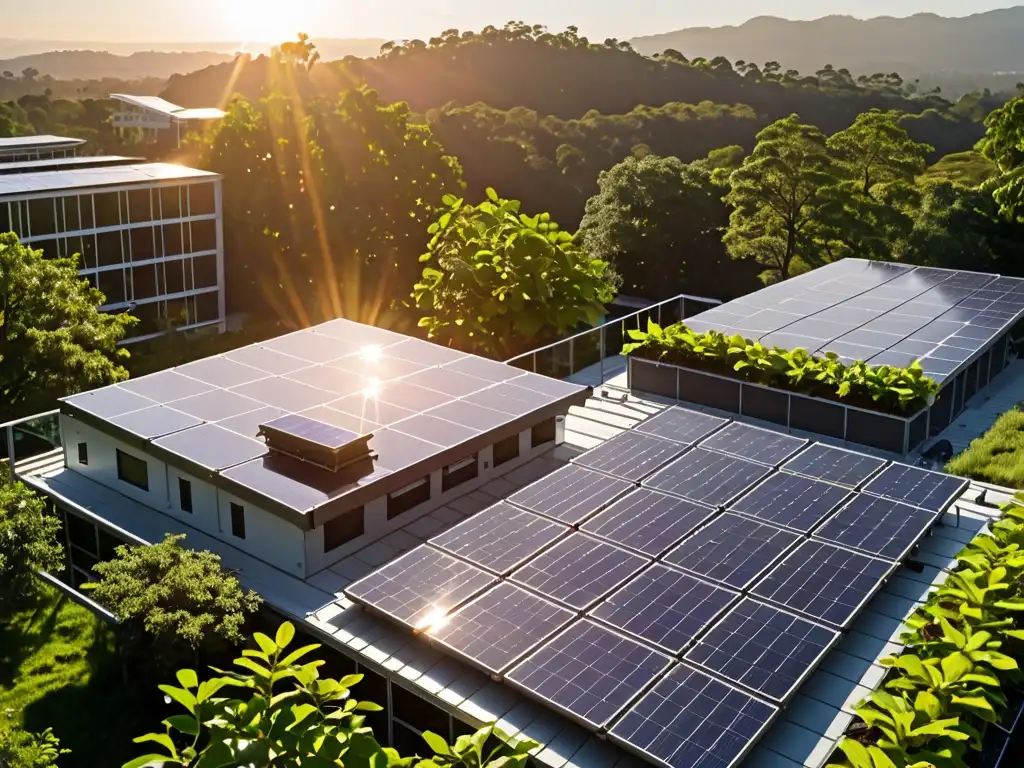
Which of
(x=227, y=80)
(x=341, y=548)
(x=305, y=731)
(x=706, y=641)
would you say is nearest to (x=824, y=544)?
(x=706, y=641)

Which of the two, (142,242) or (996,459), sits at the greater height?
(142,242)

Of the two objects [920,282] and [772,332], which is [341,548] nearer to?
[772,332]

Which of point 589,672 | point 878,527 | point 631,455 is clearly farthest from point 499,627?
point 878,527

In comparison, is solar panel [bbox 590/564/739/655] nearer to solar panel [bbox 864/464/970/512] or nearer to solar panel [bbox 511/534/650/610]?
solar panel [bbox 511/534/650/610]

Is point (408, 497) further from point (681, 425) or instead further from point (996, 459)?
point (996, 459)

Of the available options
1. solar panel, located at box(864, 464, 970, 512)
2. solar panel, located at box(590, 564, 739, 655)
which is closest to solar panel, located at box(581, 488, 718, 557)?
solar panel, located at box(590, 564, 739, 655)
